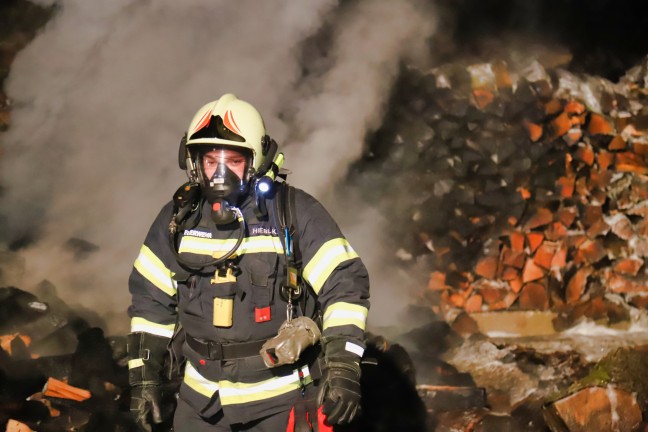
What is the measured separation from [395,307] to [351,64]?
2.19 metres

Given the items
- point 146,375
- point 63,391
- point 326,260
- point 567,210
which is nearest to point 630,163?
point 567,210

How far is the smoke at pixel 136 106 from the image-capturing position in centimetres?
516

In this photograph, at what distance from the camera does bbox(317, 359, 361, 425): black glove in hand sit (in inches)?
101

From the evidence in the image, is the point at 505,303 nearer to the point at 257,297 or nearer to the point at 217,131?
the point at 257,297

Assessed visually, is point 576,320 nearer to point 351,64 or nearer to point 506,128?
point 506,128

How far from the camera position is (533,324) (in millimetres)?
5852

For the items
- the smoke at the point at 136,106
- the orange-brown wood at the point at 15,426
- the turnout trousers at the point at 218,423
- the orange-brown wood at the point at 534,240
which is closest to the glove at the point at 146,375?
the turnout trousers at the point at 218,423

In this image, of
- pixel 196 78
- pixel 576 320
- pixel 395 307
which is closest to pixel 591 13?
pixel 576 320

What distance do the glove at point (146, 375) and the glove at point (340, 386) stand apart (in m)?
0.87

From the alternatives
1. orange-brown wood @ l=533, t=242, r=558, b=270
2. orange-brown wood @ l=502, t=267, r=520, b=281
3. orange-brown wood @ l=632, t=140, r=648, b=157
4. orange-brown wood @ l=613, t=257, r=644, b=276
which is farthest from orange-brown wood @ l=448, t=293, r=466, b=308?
orange-brown wood @ l=632, t=140, r=648, b=157

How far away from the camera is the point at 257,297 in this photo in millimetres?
2754

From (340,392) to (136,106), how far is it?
A: 3619 mm

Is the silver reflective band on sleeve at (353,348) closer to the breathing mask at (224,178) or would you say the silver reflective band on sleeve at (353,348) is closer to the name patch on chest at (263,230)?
the name patch on chest at (263,230)

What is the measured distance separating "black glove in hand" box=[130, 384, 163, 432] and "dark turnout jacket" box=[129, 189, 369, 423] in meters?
0.23
